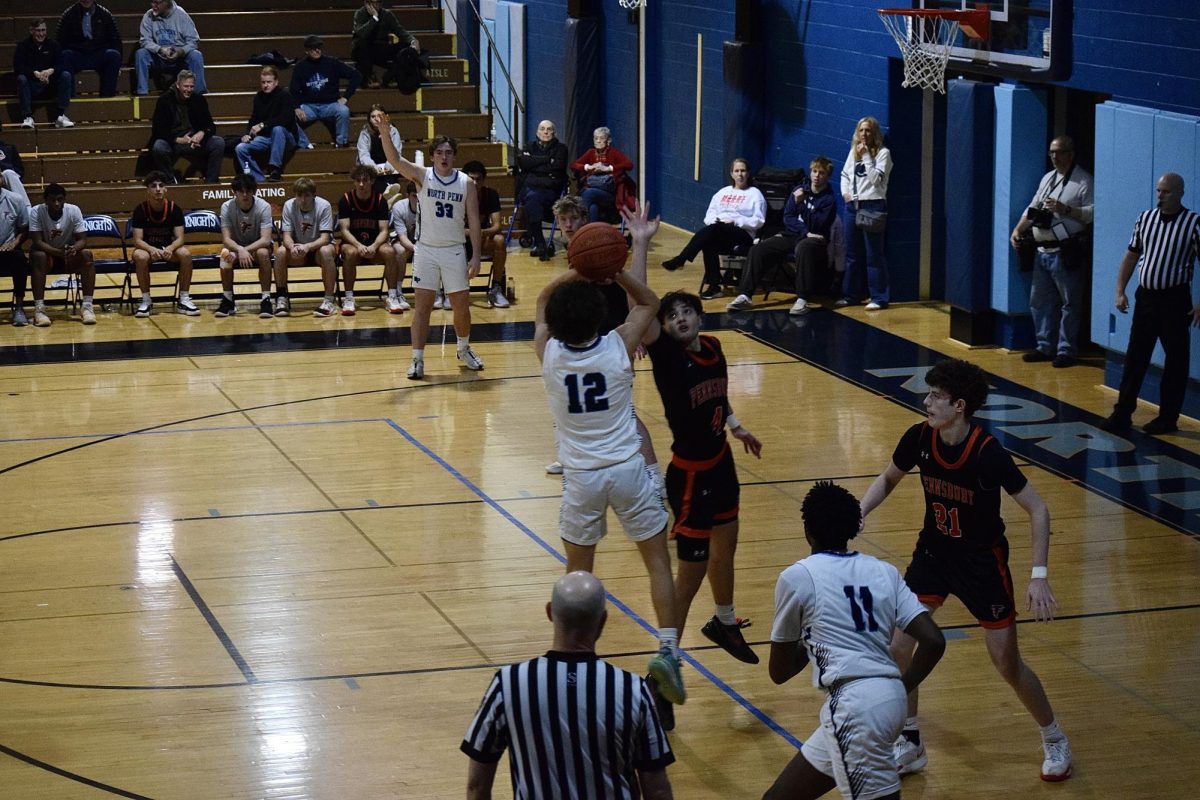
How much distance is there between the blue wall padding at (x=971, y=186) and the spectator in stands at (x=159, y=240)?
6876 millimetres

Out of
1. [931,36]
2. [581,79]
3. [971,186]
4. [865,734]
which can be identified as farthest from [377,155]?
[865,734]

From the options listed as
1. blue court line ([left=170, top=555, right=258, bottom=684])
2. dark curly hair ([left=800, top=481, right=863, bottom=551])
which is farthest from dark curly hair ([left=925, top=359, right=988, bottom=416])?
blue court line ([left=170, top=555, right=258, bottom=684])

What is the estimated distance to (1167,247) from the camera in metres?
10.8

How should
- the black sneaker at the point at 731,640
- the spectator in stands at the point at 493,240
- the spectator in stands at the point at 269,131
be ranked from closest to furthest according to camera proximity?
the black sneaker at the point at 731,640 → the spectator in stands at the point at 493,240 → the spectator in stands at the point at 269,131

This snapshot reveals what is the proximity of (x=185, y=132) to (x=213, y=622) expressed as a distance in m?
11.3

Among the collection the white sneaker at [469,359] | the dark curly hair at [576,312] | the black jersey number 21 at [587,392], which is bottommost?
the white sneaker at [469,359]

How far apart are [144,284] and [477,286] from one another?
3240 millimetres

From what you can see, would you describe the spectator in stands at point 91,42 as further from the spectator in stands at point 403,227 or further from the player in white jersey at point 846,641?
the player in white jersey at point 846,641

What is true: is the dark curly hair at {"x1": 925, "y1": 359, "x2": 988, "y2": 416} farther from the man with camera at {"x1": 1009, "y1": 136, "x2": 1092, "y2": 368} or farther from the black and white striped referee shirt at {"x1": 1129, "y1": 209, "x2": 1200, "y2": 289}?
the man with camera at {"x1": 1009, "y1": 136, "x2": 1092, "y2": 368}

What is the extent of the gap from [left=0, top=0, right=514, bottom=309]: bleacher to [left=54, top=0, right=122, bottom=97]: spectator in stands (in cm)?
32

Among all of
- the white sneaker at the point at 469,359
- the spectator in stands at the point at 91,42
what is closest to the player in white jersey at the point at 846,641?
the white sneaker at the point at 469,359

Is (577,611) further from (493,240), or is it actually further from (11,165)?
(11,165)

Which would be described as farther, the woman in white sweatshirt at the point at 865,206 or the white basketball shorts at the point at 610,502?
the woman in white sweatshirt at the point at 865,206

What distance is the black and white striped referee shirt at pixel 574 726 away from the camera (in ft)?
12.6
